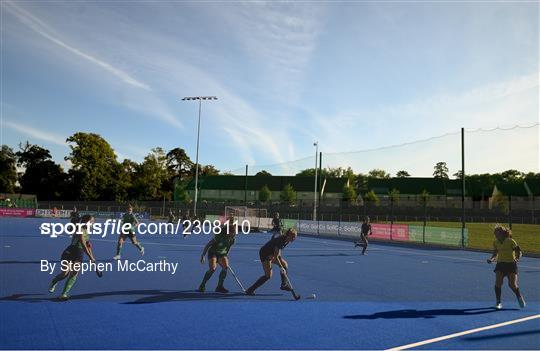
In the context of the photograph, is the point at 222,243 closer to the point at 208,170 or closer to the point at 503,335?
the point at 503,335

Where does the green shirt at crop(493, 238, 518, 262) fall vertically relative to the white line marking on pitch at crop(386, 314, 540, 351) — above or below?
above

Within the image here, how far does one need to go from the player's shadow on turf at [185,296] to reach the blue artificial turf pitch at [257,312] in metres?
0.02

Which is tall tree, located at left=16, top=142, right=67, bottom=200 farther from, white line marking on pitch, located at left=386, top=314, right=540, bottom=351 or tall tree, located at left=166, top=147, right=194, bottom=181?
white line marking on pitch, located at left=386, top=314, right=540, bottom=351

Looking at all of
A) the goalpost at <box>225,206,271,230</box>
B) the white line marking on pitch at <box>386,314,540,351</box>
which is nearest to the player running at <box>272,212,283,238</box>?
the white line marking on pitch at <box>386,314,540,351</box>

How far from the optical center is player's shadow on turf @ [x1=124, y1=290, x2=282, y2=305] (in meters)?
9.73

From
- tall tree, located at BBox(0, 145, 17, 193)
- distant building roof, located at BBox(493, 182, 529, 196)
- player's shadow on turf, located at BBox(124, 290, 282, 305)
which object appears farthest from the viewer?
distant building roof, located at BBox(493, 182, 529, 196)

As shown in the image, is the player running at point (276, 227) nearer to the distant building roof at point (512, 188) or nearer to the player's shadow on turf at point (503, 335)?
the player's shadow on turf at point (503, 335)

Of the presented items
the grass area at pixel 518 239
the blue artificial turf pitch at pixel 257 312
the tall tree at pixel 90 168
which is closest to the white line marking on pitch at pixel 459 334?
the blue artificial turf pitch at pixel 257 312

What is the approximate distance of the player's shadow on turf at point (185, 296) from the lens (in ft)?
31.9

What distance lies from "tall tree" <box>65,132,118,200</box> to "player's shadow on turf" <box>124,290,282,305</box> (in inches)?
2836

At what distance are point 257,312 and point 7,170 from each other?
93435mm

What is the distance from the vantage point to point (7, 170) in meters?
86.3

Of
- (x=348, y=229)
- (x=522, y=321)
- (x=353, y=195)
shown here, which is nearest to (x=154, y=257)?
(x=522, y=321)

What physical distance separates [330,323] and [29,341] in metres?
5.11
